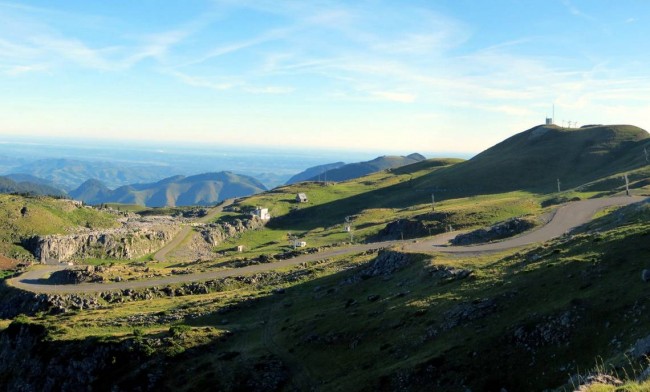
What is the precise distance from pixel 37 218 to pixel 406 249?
134936mm

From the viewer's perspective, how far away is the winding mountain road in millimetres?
73512

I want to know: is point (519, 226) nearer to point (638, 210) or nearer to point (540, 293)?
point (638, 210)

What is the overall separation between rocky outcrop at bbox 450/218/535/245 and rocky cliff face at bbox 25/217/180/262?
342 feet

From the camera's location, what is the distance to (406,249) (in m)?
77.6

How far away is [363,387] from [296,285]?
44.2 m

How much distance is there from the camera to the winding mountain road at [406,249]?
241 feet

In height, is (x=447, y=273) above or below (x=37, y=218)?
above

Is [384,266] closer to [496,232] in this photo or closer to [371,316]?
[371,316]

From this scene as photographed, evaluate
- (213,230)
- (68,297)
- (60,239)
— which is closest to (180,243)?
(213,230)

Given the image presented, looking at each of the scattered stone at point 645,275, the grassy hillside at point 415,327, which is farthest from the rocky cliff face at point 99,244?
the scattered stone at point 645,275

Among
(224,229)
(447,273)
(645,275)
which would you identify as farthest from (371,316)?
(224,229)

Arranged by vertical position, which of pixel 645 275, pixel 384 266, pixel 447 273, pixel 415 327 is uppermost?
pixel 645 275

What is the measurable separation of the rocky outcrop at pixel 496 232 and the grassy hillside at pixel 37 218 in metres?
124

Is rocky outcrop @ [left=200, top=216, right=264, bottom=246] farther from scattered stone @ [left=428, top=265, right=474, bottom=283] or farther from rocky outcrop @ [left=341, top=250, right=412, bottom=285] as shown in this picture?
scattered stone @ [left=428, top=265, right=474, bottom=283]
